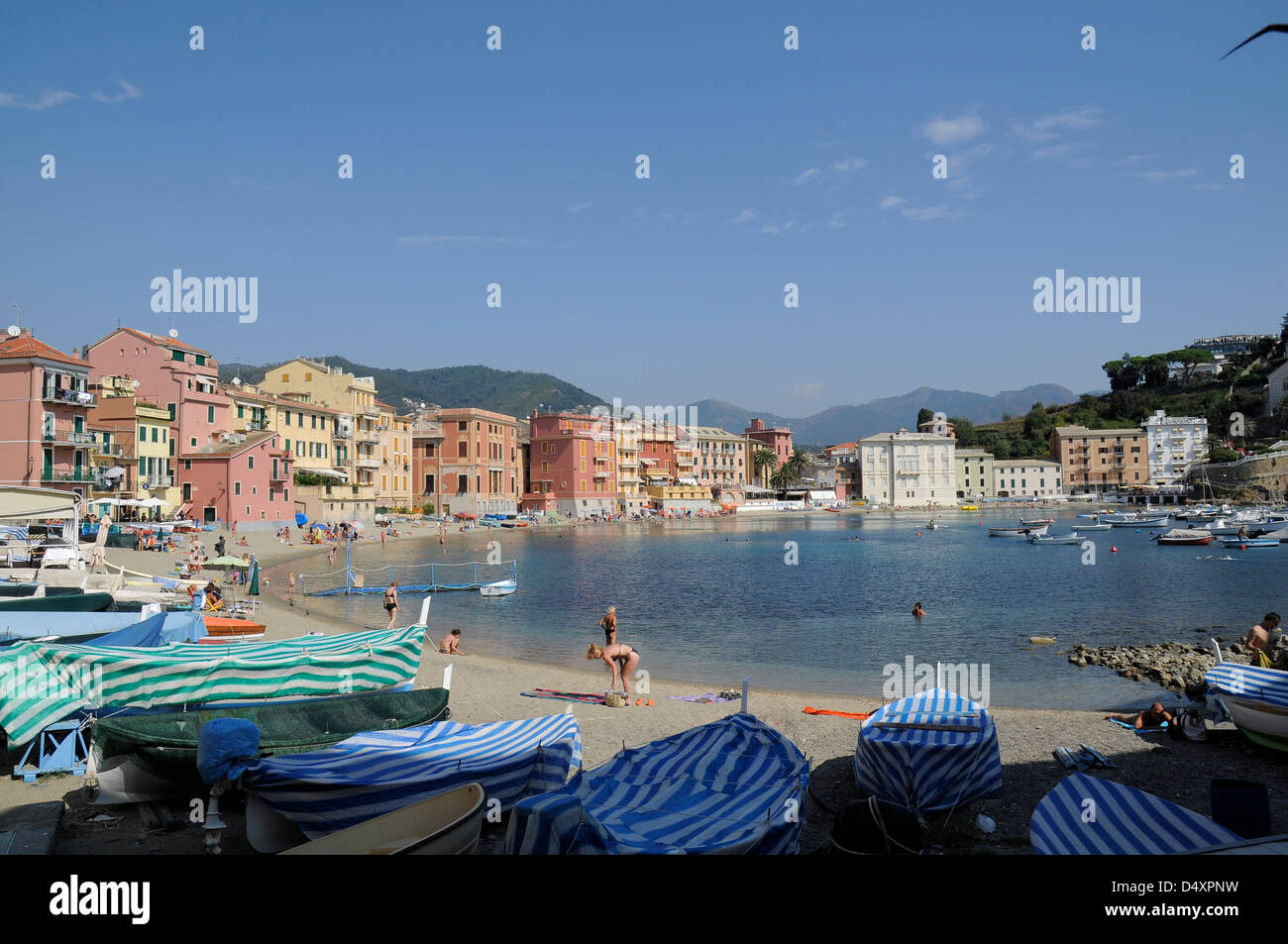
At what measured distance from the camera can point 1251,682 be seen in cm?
1102

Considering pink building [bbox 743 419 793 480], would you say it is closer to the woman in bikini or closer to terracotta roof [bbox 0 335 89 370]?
terracotta roof [bbox 0 335 89 370]

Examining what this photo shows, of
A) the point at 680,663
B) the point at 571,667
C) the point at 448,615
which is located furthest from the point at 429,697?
the point at 448,615

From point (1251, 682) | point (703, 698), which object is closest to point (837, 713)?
point (703, 698)

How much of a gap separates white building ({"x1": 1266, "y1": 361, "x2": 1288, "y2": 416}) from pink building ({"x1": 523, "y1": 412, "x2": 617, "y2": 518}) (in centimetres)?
10185

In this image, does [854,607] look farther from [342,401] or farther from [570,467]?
[570,467]

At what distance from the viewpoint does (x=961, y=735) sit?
9016mm

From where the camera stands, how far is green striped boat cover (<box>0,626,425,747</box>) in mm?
9305

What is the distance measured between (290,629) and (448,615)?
8.05m

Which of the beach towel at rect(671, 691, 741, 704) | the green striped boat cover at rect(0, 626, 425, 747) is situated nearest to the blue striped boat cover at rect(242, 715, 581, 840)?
the green striped boat cover at rect(0, 626, 425, 747)

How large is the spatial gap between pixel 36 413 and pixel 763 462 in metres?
103

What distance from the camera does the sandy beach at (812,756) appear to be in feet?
25.7

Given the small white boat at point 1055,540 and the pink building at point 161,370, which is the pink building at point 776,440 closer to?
the small white boat at point 1055,540

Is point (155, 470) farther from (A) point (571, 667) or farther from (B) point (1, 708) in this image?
(B) point (1, 708)

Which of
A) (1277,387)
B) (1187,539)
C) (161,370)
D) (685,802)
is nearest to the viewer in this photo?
(685,802)
